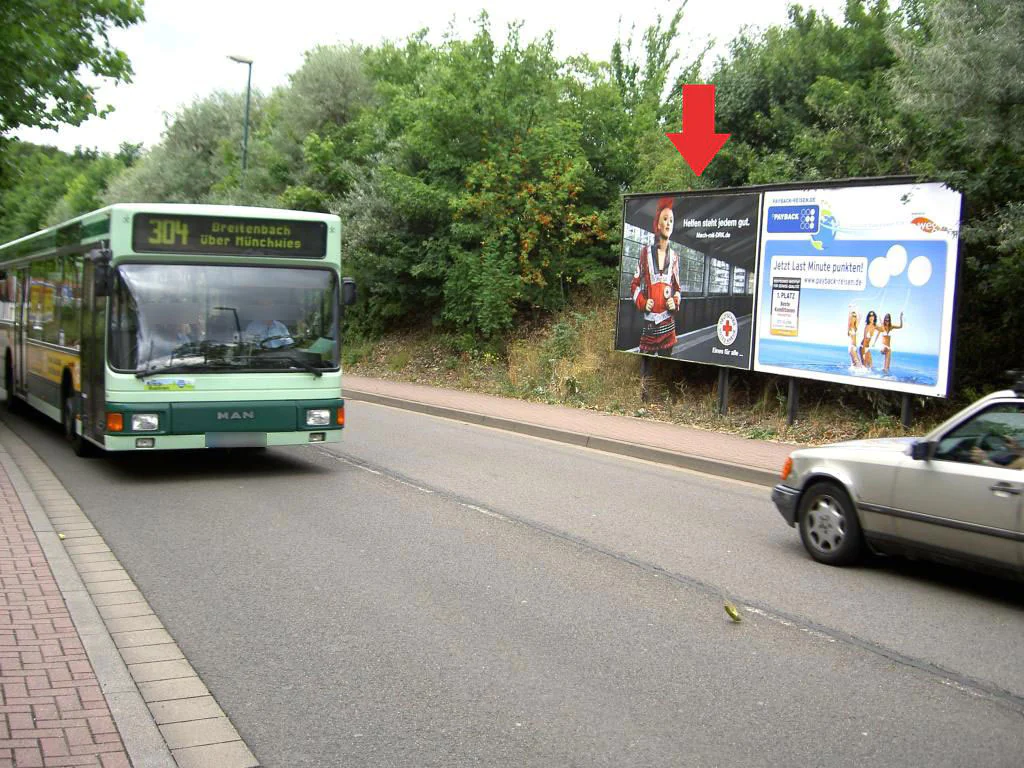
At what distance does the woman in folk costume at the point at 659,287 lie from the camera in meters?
17.2

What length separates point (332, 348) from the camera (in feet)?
37.2

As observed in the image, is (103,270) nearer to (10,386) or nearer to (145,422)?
(145,422)

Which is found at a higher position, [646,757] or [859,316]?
[859,316]

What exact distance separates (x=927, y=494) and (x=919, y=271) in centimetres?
683

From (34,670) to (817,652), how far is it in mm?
3984

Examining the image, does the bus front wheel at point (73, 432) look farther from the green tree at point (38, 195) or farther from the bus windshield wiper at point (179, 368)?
the green tree at point (38, 195)

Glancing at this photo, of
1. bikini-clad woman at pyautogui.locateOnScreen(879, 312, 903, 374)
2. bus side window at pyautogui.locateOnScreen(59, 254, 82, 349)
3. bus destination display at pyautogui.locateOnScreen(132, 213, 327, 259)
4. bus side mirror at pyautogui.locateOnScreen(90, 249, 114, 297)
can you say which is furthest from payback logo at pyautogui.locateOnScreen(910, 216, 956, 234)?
bus side window at pyautogui.locateOnScreen(59, 254, 82, 349)

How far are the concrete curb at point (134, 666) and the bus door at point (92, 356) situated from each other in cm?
237

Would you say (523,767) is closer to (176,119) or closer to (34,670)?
(34,670)

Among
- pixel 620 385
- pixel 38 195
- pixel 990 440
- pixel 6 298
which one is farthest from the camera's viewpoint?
pixel 38 195

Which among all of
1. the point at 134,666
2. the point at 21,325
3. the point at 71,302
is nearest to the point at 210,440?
the point at 71,302

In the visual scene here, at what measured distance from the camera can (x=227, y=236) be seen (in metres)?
10.8

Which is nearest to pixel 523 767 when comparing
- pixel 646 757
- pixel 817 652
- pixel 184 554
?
pixel 646 757

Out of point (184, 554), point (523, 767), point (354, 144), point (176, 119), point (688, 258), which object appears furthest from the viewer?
point (176, 119)
